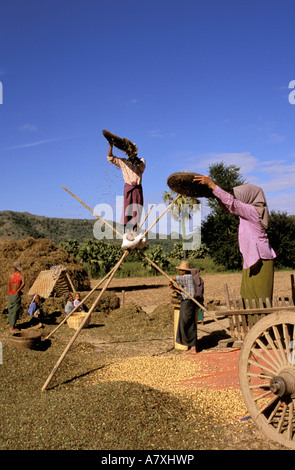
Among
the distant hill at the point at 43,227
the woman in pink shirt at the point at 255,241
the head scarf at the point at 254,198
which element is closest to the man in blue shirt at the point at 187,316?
the woman in pink shirt at the point at 255,241

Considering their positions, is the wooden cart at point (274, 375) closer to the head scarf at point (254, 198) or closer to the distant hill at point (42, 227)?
the head scarf at point (254, 198)

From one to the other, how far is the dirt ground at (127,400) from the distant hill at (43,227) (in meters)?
41.4

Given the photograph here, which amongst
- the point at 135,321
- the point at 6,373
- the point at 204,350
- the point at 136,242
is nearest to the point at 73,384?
the point at 6,373

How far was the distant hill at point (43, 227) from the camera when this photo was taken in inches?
1947

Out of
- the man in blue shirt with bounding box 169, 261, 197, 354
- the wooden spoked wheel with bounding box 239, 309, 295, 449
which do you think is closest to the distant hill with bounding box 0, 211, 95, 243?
the man in blue shirt with bounding box 169, 261, 197, 354

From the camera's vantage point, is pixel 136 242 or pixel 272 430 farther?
pixel 136 242

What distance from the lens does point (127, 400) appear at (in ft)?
12.8

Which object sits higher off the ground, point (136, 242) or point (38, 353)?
point (136, 242)

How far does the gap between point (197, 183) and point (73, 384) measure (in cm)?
283

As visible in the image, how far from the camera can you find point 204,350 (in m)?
7.21

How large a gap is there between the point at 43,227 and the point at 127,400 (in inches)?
2145

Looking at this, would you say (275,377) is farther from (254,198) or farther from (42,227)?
(42,227)

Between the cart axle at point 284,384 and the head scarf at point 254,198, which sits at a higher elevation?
the head scarf at point 254,198
